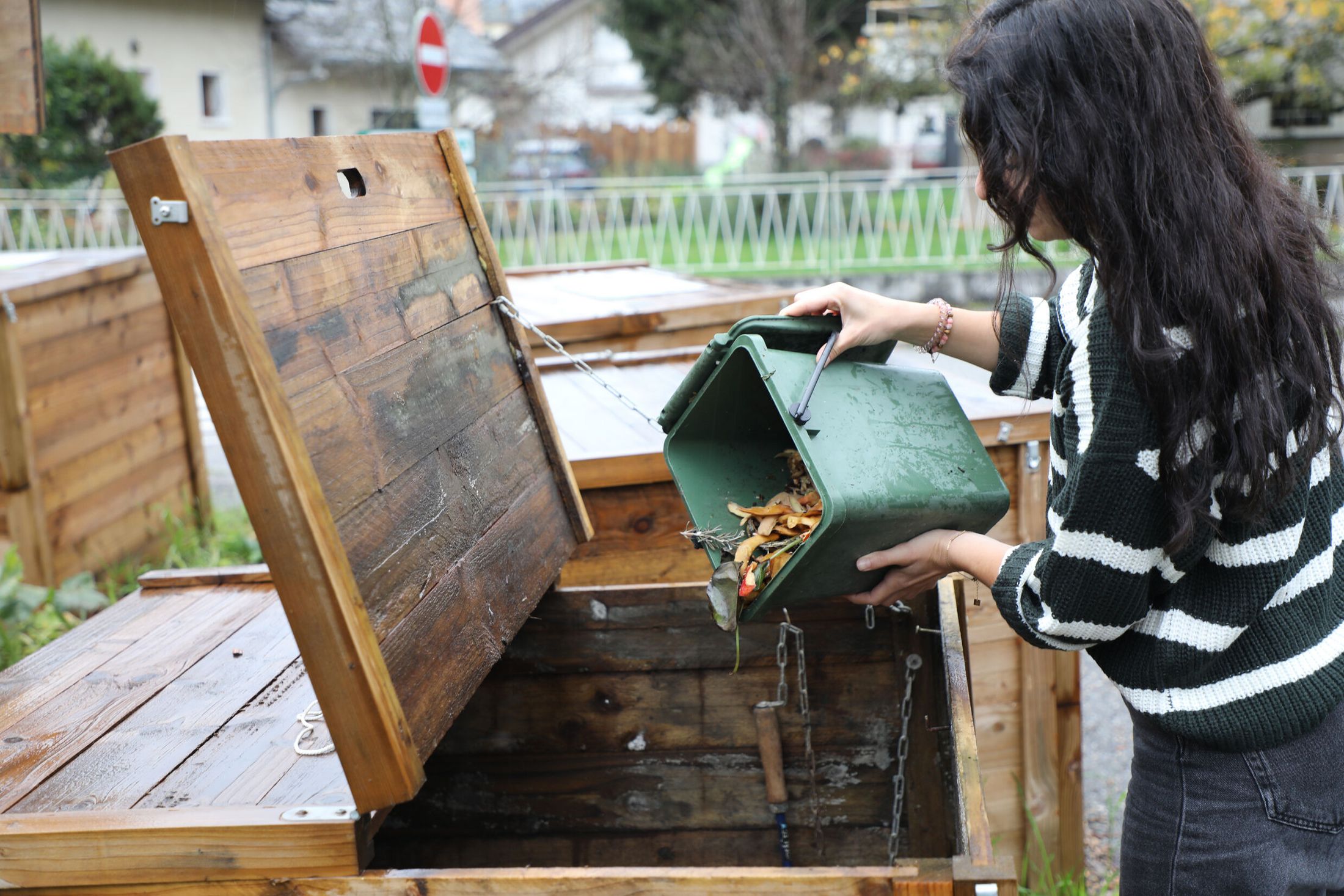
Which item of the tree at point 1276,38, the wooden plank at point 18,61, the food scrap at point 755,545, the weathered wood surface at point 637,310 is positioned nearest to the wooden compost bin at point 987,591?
the food scrap at point 755,545

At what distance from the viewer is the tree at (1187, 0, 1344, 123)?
11.9 m

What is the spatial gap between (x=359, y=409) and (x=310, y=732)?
22.1 inches

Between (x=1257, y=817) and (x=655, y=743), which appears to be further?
(x=655, y=743)

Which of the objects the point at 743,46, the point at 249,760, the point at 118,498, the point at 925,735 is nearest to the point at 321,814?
the point at 249,760

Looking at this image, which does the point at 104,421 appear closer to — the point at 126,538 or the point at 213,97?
the point at 126,538

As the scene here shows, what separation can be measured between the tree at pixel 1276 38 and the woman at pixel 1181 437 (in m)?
11.9

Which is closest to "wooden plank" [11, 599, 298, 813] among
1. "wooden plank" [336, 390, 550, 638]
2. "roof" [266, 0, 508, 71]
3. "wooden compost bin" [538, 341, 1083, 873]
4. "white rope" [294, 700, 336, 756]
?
"white rope" [294, 700, 336, 756]

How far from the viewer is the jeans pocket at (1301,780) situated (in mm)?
1408

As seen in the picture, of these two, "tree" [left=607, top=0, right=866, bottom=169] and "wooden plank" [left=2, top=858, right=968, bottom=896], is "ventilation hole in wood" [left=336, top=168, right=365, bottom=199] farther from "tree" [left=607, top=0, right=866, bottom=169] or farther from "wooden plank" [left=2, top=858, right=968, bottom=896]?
"tree" [left=607, top=0, right=866, bottom=169]

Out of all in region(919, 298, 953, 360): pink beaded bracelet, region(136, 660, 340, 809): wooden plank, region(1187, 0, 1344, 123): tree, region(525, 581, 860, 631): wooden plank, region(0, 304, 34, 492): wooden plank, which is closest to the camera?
region(136, 660, 340, 809): wooden plank

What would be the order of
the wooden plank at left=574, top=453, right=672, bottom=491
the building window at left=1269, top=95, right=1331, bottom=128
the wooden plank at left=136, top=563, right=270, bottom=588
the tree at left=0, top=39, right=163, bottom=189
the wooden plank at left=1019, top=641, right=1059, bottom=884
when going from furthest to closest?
the tree at left=0, top=39, right=163, bottom=189 < the building window at left=1269, top=95, right=1331, bottom=128 < the wooden plank at left=1019, top=641, right=1059, bottom=884 < the wooden plank at left=574, top=453, right=672, bottom=491 < the wooden plank at left=136, top=563, right=270, bottom=588

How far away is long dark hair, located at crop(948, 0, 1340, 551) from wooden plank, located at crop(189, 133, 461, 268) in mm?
819

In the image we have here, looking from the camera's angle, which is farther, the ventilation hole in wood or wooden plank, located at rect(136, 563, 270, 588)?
wooden plank, located at rect(136, 563, 270, 588)

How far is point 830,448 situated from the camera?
64.6 inches
